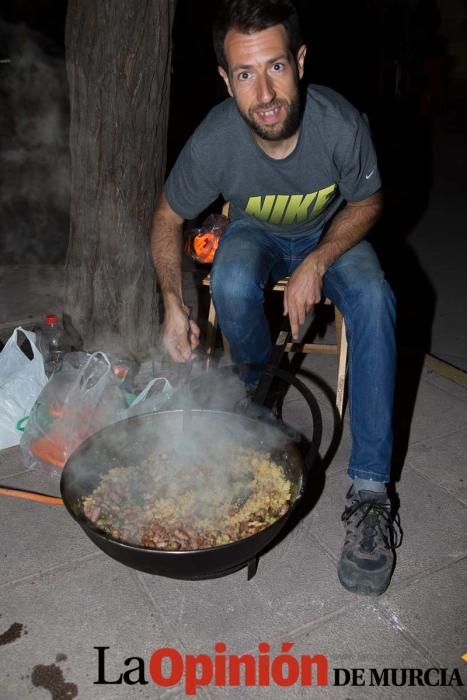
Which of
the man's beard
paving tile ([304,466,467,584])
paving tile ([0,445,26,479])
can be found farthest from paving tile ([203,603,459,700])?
the man's beard

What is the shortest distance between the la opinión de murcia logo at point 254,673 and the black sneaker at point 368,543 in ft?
1.03

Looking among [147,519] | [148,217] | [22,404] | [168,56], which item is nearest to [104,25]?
[168,56]

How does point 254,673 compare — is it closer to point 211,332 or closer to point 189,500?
point 189,500

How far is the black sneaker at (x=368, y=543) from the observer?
7.52 ft

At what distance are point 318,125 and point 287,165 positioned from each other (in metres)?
0.21

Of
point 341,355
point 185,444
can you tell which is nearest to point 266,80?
point 341,355

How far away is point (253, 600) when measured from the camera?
2.28 m

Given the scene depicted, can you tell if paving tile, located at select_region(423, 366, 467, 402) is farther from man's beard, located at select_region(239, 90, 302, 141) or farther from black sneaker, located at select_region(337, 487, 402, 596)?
man's beard, located at select_region(239, 90, 302, 141)

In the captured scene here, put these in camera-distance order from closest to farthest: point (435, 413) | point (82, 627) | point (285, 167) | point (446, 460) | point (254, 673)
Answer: point (254, 673)
point (82, 627)
point (285, 167)
point (446, 460)
point (435, 413)

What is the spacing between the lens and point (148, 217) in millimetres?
3449

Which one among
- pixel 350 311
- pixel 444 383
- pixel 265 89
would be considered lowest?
pixel 444 383

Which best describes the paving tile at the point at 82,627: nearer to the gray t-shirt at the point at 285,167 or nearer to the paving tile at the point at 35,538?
the paving tile at the point at 35,538

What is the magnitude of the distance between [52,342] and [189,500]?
1689mm

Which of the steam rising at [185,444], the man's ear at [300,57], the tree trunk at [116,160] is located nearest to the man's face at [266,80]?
the man's ear at [300,57]
